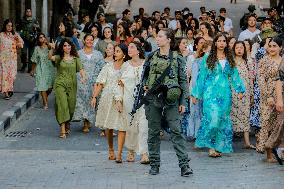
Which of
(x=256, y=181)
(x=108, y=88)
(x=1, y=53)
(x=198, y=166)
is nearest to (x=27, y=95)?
(x=1, y=53)

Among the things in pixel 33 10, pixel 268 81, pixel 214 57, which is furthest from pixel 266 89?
pixel 33 10

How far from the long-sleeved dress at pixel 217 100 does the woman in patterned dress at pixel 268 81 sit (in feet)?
1.44

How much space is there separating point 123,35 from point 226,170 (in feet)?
20.2

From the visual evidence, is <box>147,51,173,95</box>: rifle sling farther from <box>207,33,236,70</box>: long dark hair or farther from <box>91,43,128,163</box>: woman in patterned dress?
<box>207,33,236,70</box>: long dark hair

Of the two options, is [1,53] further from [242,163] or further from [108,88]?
[242,163]

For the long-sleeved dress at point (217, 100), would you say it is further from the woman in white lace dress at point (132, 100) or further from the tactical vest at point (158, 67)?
the tactical vest at point (158, 67)

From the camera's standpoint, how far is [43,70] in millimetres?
18812

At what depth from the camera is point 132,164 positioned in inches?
480

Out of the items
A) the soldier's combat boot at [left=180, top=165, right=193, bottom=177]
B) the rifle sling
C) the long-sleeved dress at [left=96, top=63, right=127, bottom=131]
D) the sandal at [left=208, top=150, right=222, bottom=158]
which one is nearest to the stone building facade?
the long-sleeved dress at [left=96, top=63, right=127, bottom=131]

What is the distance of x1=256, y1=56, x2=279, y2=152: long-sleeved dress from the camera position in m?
12.6

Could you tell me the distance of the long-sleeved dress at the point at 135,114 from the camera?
12.2 m

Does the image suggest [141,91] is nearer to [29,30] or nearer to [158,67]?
[158,67]

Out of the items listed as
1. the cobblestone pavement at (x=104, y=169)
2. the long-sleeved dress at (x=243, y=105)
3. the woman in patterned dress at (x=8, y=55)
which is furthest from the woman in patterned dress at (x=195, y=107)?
the woman in patterned dress at (x=8, y=55)

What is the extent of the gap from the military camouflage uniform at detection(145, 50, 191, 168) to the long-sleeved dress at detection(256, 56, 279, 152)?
1725mm
